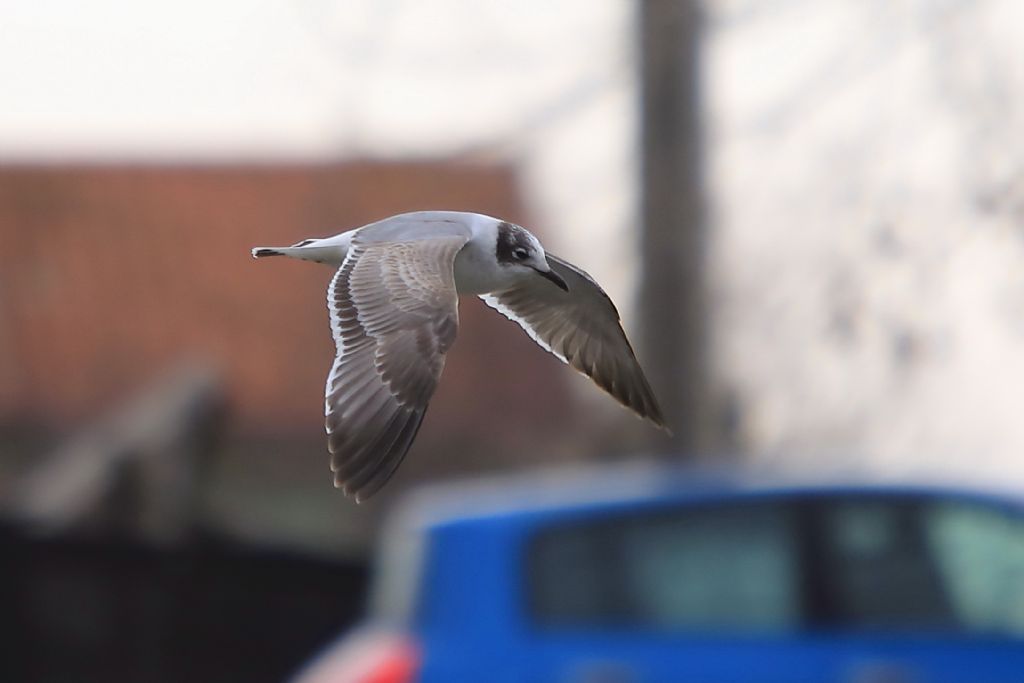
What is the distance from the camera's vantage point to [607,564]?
184 inches

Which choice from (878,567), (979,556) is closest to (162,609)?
(878,567)

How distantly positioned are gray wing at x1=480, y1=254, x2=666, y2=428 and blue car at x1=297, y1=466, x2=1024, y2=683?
234 cm

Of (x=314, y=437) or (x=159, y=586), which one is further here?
(x=314, y=437)

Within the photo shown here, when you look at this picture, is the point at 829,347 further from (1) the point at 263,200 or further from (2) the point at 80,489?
(1) the point at 263,200

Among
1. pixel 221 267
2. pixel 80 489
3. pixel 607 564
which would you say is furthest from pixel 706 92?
pixel 221 267

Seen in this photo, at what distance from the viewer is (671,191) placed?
491 cm

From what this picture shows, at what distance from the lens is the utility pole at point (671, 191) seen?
467cm

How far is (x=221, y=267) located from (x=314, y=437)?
4.20 ft

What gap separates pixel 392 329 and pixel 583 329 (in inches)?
21.3

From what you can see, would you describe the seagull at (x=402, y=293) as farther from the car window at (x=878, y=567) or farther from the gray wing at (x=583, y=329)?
the car window at (x=878, y=567)

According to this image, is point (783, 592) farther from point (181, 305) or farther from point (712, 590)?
point (181, 305)

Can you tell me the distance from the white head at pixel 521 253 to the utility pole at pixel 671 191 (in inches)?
119

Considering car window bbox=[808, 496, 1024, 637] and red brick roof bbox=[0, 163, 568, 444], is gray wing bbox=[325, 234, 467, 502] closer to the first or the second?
car window bbox=[808, 496, 1024, 637]

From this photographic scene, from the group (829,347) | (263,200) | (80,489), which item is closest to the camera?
(829,347)
